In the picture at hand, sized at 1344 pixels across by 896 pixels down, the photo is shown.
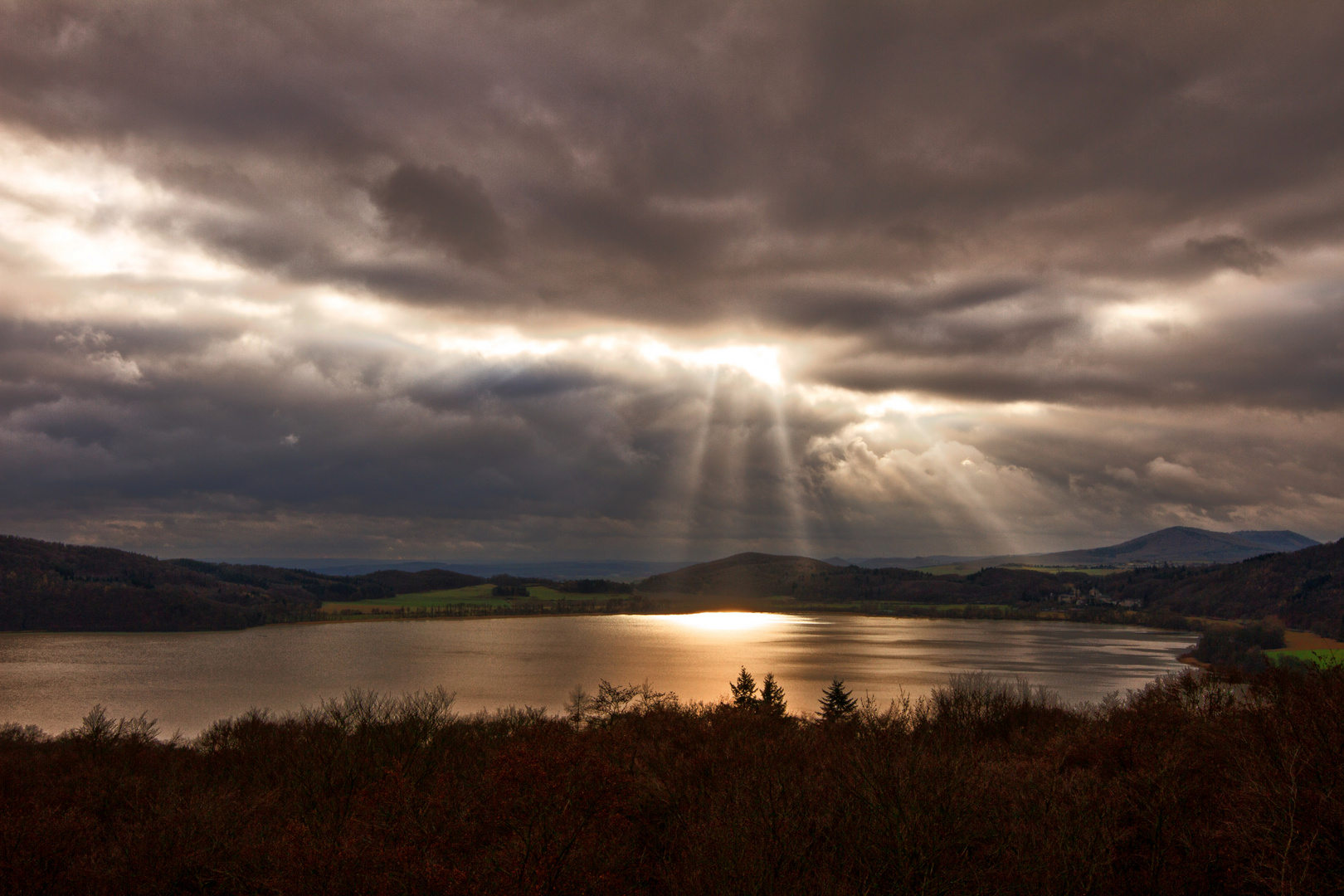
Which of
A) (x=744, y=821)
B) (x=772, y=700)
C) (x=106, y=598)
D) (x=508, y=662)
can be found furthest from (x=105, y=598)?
(x=744, y=821)

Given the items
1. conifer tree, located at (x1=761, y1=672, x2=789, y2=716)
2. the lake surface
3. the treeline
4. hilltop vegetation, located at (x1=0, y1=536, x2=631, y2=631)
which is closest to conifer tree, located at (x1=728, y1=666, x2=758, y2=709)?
conifer tree, located at (x1=761, y1=672, x2=789, y2=716)

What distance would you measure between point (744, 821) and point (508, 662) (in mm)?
98584

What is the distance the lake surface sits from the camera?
A: 7075cm

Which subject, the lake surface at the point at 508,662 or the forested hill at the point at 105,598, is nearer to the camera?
the lake surface at the point at 508,662

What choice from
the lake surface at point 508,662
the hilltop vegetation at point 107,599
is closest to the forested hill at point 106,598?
the hilltop vegetation at point 107,599

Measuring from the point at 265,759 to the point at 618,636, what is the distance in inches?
5066

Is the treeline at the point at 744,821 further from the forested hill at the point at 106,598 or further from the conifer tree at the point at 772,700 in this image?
the forested hill at the point at 106,598

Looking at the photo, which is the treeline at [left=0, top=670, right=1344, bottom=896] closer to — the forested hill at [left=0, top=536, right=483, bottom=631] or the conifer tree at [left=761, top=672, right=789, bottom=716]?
the conifer tree at [left=761, top=672, right=789, bottom=716]

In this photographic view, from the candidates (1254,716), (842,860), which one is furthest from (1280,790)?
(1254,716)

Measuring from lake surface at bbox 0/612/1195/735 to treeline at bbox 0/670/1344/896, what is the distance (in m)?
44.6

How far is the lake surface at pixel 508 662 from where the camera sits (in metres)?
70.8

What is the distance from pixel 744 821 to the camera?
1244cm

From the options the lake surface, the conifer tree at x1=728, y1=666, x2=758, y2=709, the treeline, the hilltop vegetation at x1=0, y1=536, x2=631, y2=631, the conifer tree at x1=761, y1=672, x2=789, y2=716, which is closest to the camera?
the treeline

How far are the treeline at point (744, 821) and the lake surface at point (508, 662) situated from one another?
44643 millimetres
